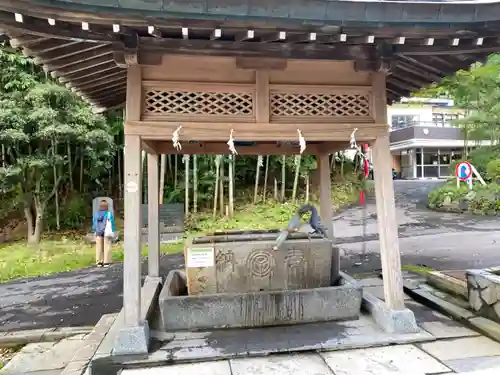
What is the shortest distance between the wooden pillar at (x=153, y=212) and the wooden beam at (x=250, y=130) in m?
1.60

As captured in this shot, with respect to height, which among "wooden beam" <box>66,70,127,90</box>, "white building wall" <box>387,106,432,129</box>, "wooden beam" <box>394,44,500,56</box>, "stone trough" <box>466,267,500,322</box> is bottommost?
"stone trough" <box>466,267,500,322</box>

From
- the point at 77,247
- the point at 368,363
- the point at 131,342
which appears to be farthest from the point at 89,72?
the point at 77,247

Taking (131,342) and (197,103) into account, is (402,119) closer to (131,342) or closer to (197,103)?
(197,103)

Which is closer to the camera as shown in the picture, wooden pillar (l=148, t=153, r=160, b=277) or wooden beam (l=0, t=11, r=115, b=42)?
wooden beam (l=0, t=11, r=115, b=42)

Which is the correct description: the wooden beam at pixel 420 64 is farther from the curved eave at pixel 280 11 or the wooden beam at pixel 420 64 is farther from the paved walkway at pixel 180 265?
the paved walkway at pixel 180 265

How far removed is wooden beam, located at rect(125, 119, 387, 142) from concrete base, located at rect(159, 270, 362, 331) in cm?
168

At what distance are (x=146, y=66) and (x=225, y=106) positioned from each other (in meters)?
0.87

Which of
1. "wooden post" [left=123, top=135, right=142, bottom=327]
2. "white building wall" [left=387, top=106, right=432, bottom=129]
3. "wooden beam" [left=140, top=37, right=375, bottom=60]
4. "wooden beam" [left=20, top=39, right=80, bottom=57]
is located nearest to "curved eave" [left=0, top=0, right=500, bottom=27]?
"wooden beam" [left=140, top=37, right=375, bottom=60]

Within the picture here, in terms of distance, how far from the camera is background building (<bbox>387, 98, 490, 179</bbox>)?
85.4ft

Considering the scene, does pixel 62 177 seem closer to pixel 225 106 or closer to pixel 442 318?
pixel 225 106

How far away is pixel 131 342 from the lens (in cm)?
344

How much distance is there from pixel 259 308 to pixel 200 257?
86cm

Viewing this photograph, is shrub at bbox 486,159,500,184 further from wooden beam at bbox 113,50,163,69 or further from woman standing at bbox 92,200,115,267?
wooden beam at bbox 113,50,163,69

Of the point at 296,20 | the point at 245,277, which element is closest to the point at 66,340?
the point at 245,277
